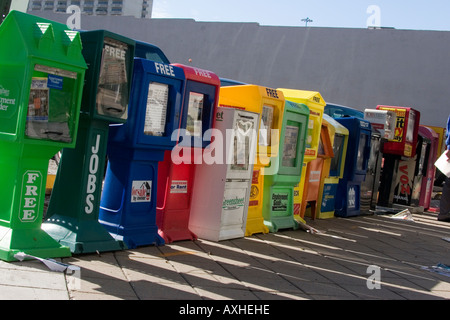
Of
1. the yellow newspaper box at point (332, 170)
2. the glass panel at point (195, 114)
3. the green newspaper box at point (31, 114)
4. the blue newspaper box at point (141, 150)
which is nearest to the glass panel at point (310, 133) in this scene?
the yellow newspaper box at point (332, 170)

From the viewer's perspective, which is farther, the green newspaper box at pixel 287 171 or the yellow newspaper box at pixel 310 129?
the yellow newspaper box at pixel 310 129

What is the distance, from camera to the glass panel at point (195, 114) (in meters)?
5.84

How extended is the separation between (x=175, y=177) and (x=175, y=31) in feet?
60.3

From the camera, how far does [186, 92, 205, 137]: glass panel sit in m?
5.84

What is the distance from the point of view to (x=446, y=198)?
11.0 m

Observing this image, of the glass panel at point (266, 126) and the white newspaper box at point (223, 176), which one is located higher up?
the glass panel at point (266, 126)

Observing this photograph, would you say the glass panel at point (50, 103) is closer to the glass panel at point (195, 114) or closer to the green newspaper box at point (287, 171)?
the glass panel at point (195, 114)

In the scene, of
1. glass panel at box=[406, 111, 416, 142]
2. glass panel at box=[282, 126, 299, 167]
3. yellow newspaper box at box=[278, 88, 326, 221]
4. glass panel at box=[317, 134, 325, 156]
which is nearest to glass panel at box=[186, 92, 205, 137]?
glass panel at box=[282, 126, 299, 167]

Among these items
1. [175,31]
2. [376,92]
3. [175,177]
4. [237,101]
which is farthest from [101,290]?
[175,31]

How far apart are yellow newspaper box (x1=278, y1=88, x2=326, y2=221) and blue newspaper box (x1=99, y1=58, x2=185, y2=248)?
2893mm

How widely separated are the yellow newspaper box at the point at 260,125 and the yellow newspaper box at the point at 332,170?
2.10m

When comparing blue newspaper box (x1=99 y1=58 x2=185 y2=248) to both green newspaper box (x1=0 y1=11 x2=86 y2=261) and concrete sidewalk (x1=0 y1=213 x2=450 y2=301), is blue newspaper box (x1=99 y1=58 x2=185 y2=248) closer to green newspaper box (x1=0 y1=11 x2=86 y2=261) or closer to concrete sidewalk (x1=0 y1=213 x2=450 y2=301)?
concrete sidewalk (x1=0 y1=213 x2=450 y2=301)

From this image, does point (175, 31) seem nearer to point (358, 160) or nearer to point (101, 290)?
point (358, 160)

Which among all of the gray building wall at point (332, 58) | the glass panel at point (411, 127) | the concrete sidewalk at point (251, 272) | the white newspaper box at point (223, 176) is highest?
the gray building wall at point (332, 58)
